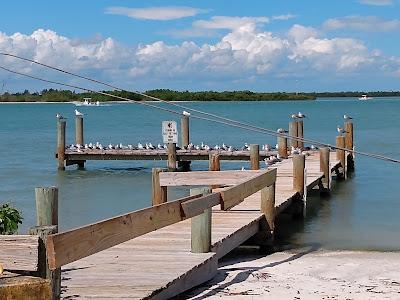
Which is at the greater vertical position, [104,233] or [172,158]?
[104,233]

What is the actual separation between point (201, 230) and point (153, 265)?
824 mm

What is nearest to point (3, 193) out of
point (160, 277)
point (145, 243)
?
point (145, 243)

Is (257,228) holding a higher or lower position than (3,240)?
lower

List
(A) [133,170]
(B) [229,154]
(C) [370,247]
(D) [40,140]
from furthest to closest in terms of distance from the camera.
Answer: (D) [40,140] < (A) [133,170] < (B) [229,154] < (C) [370,247]

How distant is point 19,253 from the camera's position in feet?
14.2

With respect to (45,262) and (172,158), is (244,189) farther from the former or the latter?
(172,158)

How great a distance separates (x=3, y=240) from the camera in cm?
440

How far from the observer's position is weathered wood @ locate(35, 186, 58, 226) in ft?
17.3

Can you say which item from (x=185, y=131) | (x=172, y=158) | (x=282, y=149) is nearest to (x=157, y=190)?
(x=282, y=149)

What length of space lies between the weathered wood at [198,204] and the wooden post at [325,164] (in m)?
11.9

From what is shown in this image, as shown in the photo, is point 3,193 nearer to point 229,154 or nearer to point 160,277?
point 229,154

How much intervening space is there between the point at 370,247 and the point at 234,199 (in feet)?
16.5

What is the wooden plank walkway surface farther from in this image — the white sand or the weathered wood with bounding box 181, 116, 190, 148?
the weathered wood with bounding box 181, 116, 190, 148

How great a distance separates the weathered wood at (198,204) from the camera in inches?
305
